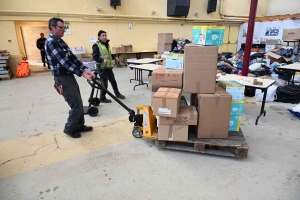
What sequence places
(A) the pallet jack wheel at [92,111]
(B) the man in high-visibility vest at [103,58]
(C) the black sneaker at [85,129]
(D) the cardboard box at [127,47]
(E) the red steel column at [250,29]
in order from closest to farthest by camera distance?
(C) the black sneaker at [85,129]
(A) the pallet jack wheel at [92,111]
(B) the man in high-visibility vest at [103,58]
(E) the red steel column at [250,29]
(D) the cardboard box at [127,47]

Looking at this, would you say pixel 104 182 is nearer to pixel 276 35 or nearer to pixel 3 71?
pixel 3 71

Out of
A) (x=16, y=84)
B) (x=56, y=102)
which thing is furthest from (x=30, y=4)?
(x=56, y=102)

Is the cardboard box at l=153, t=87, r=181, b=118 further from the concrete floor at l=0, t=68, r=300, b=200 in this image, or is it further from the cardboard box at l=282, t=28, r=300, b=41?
the cardboard box at l=282, t=28, r=300, b=41

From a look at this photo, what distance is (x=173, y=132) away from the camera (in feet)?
7.43

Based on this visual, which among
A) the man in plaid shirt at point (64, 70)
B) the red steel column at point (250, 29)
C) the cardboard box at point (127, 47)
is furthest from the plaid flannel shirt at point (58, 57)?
the cardboard box at point (127, 47)

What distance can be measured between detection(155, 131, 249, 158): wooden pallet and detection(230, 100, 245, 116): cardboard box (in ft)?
0.86

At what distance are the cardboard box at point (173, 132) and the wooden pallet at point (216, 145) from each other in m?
0.08

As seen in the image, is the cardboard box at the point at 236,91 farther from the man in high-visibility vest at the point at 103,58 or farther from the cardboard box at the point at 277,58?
the cardboard box at the point at 277,58

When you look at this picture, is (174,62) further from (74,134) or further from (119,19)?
(119,19)

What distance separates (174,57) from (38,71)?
6.79 meters

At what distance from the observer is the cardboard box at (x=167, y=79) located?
2338mm

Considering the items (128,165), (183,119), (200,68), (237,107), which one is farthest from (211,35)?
(128,165)

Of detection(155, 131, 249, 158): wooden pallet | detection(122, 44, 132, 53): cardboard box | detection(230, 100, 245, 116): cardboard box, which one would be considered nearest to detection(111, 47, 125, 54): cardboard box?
detection(122, 44, 132, 53): cardboard box

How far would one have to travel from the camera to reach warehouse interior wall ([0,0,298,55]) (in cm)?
676
